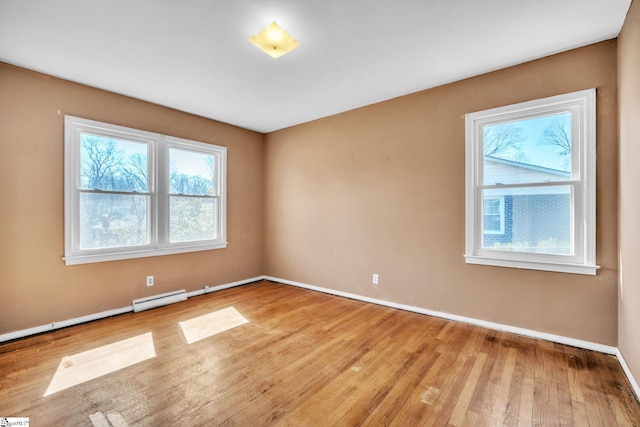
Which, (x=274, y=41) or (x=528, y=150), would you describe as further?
(x=528, y=150)

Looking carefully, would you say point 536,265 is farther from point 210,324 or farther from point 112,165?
point 112,165

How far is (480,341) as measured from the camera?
2695 millimetres

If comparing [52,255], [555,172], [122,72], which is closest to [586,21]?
[555,172]

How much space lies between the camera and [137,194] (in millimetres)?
3631

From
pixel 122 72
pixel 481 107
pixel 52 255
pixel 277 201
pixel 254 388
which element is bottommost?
pixel 254 388

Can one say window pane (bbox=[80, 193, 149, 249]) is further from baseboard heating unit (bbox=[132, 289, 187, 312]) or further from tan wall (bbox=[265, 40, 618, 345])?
tan wall (bbox=[265, 40, 618, 345])

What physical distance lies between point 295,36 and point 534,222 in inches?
110

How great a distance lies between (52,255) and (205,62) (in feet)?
8.43

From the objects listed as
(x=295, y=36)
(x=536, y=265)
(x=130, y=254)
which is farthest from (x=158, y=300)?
(x=536, y=265)

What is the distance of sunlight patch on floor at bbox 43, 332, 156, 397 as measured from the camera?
6.83 ft

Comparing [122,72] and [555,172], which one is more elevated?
[122,72]

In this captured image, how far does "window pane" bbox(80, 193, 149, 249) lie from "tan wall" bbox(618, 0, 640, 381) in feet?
15.6

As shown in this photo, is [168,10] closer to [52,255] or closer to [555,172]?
[52,255]


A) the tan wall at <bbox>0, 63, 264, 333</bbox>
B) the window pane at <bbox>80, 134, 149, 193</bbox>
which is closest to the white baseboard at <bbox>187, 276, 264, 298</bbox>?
the tan wall at <bbox>0, 63, 264, 333</bbox>
